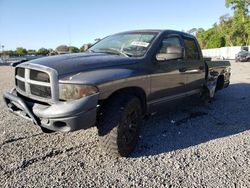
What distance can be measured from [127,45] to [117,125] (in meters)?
1.68

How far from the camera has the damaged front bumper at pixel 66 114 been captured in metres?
3.63

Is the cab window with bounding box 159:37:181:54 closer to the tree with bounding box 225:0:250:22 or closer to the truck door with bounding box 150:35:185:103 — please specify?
the truck door with bounding box 150:35:185:103

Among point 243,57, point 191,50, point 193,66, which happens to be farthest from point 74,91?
point 243,57

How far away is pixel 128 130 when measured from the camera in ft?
14.1

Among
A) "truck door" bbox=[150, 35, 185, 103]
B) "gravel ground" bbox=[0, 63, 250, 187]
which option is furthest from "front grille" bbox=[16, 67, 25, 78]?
"truck door" bbox=[150, 35, 185, 103]

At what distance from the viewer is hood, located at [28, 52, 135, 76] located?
3906 millimetres

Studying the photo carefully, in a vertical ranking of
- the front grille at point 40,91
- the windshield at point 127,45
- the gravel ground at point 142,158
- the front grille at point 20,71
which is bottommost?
the gravel ground at point 142,158

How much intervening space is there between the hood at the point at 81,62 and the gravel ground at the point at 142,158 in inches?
47.4

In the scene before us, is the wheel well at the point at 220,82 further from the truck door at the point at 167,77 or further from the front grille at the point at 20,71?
the front grille at the point at 20,71

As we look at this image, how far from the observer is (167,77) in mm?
5160

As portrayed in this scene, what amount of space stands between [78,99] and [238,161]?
229 centimetres

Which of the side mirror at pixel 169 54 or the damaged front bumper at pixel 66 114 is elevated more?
the side mirror at pixel 169 54

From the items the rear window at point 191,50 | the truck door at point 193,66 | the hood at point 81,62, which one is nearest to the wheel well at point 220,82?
the truck door at point 193,66

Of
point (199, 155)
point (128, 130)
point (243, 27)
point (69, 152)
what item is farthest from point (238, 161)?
point (243, 27)
